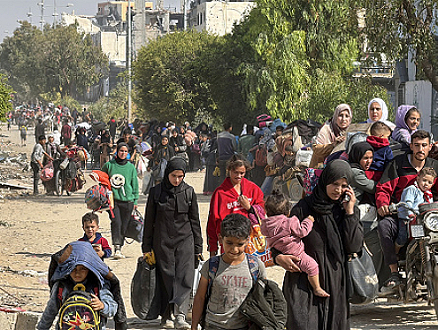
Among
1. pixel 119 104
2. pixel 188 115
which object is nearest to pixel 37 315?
pixel 188 115

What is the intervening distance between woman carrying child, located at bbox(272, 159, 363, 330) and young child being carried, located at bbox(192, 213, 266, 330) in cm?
76

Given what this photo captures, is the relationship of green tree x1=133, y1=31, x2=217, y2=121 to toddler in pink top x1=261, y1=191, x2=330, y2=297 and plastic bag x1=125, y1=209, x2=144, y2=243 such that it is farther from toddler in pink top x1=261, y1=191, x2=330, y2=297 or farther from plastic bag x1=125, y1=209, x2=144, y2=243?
toddler in pink top x1=261, y1=191, x2=330, y2=297

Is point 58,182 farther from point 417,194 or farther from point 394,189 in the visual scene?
point 417,194

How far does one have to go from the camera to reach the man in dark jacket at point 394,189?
8.13 m

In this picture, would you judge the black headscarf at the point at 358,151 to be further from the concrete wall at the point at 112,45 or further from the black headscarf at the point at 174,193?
the concrete wall at the point at 112,45

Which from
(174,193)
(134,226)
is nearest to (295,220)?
(174,193)

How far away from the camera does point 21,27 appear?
10400cm

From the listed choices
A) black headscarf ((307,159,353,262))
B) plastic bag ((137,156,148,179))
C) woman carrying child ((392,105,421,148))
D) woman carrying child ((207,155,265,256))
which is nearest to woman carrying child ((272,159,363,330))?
black headscarf ((307,159,353,262))

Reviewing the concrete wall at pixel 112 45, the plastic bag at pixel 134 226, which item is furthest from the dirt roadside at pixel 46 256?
the concrete wall at pixel 112 45

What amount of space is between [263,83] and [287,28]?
314 cm

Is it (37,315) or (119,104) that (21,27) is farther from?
(37,315)

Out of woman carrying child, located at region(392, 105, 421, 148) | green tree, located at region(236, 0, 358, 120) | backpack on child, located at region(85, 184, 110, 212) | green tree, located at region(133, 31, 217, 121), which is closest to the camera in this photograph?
woman carrying child, located at region(392, 105, 421, 148)

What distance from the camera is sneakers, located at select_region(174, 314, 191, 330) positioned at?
8.15 meters

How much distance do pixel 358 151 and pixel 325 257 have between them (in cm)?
240
